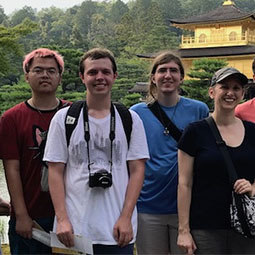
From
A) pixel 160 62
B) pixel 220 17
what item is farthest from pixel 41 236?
pixel 220 17

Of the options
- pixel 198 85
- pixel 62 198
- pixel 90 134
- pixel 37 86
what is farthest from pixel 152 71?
pixel 198 85

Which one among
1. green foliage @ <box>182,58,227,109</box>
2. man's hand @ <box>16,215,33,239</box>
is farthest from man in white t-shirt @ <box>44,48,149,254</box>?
green foliage @ <box>182,58,227,109</box>

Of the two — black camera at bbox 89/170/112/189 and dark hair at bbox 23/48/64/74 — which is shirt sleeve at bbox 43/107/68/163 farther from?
dark hair at bbox 23/48/64/74

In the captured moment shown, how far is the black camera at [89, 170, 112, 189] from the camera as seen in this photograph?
1.68 metres

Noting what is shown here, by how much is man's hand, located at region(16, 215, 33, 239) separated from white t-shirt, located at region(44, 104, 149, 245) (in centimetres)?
30

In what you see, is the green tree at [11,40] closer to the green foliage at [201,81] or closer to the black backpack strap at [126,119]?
the green foliage at [201,81]

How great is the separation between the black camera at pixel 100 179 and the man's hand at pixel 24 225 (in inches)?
16.4

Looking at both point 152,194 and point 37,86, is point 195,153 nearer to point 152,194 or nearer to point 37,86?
point 152,194

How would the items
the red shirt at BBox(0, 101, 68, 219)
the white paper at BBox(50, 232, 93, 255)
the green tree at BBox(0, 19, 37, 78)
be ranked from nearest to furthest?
the white paper at BBox(50, 232, 93, 255) < the red shirt at BBox(0, 101, 68, 219) < the green tree at BBox(0, 19, 37, 78)

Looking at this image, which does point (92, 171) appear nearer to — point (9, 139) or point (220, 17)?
point (9, 139)

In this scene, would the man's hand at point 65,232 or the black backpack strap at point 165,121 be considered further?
the black backpack strap at point 165,121

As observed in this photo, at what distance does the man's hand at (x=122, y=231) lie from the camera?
67.0 inches

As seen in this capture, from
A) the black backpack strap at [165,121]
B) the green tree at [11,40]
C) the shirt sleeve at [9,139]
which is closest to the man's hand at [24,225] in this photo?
the shirt sleeve at [9,139]

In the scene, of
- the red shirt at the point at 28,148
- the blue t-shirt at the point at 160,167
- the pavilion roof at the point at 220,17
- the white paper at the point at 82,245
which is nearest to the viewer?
the white paper at the point at 82,245
